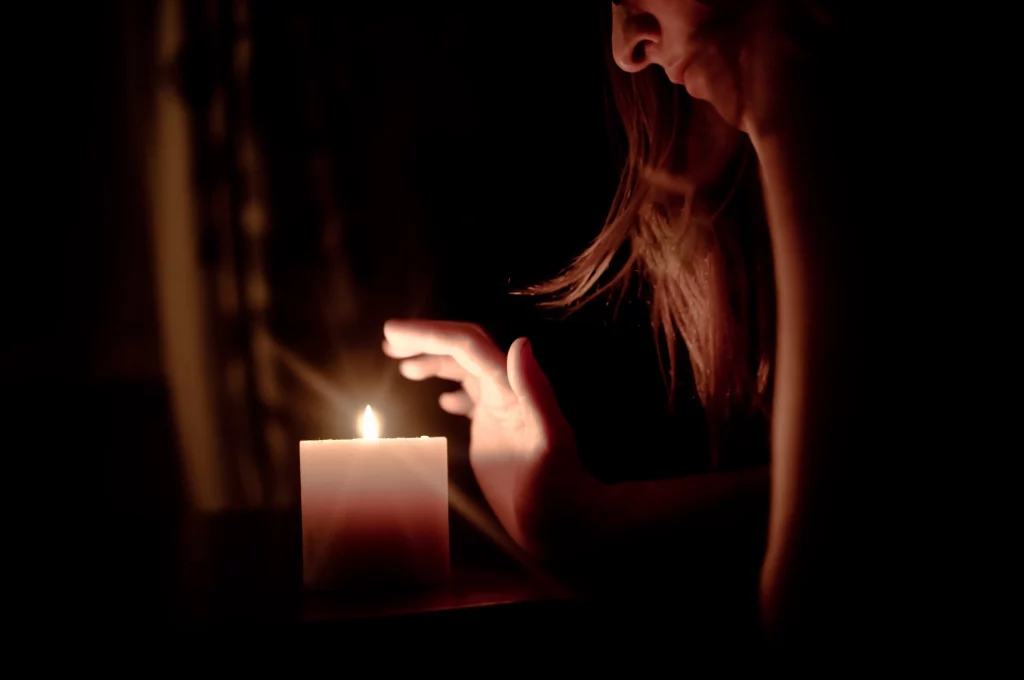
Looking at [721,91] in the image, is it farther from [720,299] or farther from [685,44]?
Result: [720,299]

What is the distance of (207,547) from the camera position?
693 millimetres

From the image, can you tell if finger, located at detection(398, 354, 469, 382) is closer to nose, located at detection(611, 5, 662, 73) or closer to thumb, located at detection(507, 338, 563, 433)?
thumb, located at detection(507, 338, 563, 433)

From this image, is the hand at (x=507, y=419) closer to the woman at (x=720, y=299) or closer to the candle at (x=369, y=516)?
the woman at (x=720, y=299)

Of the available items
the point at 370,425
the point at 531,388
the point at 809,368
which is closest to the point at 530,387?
the point at 531,388

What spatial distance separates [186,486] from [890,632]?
560mm

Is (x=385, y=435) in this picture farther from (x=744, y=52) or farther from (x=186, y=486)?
(x=744, y=52)

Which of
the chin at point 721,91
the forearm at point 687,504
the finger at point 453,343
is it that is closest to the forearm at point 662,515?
the forearm at point 687,504

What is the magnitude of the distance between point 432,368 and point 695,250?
0.30 m

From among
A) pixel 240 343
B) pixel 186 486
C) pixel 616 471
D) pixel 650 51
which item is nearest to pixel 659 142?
pixel 650 51

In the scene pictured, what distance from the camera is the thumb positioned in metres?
0.69

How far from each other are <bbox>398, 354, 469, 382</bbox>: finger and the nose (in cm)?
30

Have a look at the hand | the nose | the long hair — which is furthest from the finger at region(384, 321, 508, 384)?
the nose

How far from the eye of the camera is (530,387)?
697 mm

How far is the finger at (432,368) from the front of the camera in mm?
795
